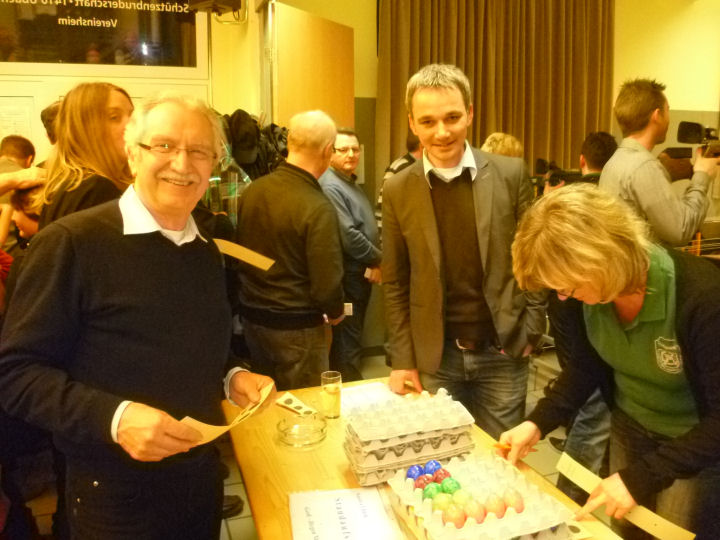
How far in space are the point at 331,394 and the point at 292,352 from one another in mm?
964

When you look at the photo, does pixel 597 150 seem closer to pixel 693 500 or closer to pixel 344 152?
pixel 344 152

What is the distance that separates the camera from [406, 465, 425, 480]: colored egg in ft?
4.06

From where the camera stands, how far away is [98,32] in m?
4.19

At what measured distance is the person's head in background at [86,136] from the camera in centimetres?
167

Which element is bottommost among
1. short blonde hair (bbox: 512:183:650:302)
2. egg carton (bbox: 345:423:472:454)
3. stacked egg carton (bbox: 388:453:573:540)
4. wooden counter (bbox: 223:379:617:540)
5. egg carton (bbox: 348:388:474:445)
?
wooden counter (bbox: 223:379:617:540)

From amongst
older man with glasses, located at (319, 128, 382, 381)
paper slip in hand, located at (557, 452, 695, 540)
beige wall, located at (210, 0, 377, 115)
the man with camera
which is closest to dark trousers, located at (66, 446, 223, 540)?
paper slip in hand, located at (557, 452, 695, 540)

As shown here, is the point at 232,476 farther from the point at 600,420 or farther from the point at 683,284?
the point at 683,284

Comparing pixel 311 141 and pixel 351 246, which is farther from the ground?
pixel 311 141

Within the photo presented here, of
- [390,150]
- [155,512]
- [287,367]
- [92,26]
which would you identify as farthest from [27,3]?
[155,512]

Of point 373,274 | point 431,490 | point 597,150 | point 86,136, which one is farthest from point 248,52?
point 431,490

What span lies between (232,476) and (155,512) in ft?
5.66

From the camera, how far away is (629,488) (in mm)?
1180

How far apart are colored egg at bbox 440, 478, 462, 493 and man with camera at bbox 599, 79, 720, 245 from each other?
1.55 meters

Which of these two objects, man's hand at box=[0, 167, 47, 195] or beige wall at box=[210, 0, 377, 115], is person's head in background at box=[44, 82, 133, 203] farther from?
beige wall at box=[210, 0, 377, 115]
